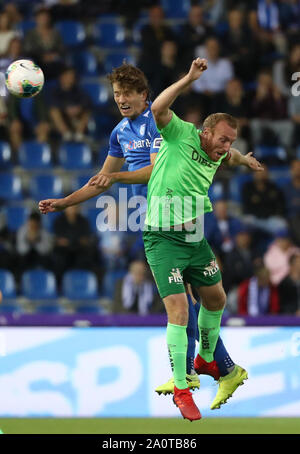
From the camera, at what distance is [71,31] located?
698 inches

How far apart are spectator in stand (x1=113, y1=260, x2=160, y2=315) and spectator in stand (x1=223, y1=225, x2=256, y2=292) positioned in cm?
111

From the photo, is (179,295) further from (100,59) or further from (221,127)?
(100,59)

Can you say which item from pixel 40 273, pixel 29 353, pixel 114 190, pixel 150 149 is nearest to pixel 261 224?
pixel 114 190

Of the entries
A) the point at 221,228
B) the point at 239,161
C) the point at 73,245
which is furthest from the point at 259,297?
the point at 239,161

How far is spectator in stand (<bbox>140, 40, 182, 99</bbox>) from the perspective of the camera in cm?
1591

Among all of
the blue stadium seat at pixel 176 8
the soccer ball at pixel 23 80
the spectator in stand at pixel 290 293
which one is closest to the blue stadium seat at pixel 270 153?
the spectator in stand at pixel 290 293

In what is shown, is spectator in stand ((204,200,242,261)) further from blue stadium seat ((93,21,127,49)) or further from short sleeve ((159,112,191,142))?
short sleeve ((159,112,191,142))

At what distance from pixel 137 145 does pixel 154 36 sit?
8.90 m

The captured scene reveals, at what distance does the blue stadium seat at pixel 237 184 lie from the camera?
15.4m

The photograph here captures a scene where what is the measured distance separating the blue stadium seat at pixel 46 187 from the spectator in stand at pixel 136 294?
2.43 m

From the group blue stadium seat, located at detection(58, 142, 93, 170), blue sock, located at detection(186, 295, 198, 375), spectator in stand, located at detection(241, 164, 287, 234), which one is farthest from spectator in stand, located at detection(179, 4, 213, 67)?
blue sock, located at detection(186, 295, 198, 375)

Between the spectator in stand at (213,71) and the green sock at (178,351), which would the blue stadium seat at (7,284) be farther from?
the green sock at (178,351)

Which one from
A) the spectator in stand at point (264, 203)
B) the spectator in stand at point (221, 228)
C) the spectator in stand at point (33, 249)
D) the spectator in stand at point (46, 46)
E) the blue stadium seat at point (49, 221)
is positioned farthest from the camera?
the spectator in stand at point (46, 46)
